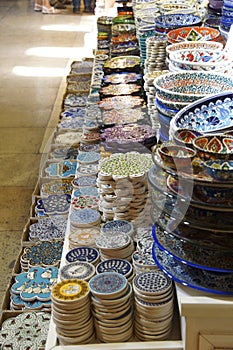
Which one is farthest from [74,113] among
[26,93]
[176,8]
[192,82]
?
[192,82]

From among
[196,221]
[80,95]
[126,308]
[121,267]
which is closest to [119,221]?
[121,267]

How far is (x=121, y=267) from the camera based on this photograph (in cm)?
168

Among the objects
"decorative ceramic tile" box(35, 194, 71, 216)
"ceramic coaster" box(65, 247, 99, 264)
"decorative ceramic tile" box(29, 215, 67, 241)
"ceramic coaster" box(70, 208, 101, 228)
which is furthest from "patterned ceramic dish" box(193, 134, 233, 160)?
"decorative ceramic tile" box(35, 194, 71, 216)

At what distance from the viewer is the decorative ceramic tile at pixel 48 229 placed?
2.69 m

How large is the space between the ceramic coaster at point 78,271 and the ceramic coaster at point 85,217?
1.09 feet

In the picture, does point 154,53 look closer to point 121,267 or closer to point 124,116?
point 124,116

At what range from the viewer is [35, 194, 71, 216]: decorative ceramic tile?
2857 millimetres

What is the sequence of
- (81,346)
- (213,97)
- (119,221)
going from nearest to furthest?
(81,346), (213,97), (119,221)

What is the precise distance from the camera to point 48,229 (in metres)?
2.74

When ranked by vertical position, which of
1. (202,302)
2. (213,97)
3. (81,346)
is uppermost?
(213,97)

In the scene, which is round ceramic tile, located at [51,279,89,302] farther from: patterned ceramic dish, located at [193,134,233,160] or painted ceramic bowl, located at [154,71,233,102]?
painted ceramic bowl, located at [154,71,233,102]

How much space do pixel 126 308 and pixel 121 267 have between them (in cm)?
19

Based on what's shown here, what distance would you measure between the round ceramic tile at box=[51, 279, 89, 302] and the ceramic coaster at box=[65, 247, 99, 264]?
194mm

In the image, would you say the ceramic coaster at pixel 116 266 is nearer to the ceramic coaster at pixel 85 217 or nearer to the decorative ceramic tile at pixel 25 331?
the ceramic coaster at pixel 85 217
